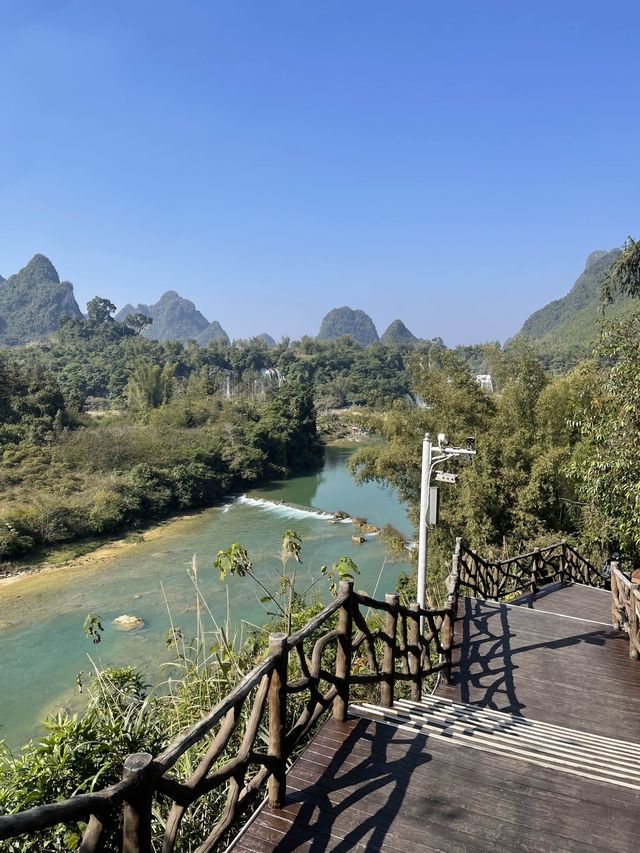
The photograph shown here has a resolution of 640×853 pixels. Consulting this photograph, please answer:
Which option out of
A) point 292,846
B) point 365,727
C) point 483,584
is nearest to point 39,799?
point 292,846

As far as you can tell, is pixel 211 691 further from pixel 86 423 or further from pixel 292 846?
pixel 86 423

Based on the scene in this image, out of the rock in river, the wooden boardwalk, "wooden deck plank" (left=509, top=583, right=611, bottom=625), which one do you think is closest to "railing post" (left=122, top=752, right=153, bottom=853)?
the wooden boardwalk

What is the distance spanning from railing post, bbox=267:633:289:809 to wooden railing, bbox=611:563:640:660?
3.88 m

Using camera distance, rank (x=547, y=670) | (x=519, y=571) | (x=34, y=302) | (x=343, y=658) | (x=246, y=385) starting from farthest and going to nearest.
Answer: (x=34, y=302) → (x=246, y=385) → (x=519, y=571) → (x=547, y=670) → (x=343, y=658)

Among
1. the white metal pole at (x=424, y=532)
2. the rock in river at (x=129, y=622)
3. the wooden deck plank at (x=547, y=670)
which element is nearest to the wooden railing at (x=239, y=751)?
the wooden deck plank at (x=547, y=670)

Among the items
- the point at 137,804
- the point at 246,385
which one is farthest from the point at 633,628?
the point at 246,385

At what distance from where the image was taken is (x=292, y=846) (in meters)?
2.06

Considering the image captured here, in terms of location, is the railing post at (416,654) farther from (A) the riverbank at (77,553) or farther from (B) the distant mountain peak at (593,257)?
(B) the distant mountain peak at (593,257)

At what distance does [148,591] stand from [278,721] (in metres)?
13.3

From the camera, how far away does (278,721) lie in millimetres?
2340

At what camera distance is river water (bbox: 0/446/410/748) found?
10445 millimetres

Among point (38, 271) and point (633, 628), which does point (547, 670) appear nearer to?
point (633, 628)

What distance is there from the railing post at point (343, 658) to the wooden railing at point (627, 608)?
327cm

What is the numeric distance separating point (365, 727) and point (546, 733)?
3.89 feet
